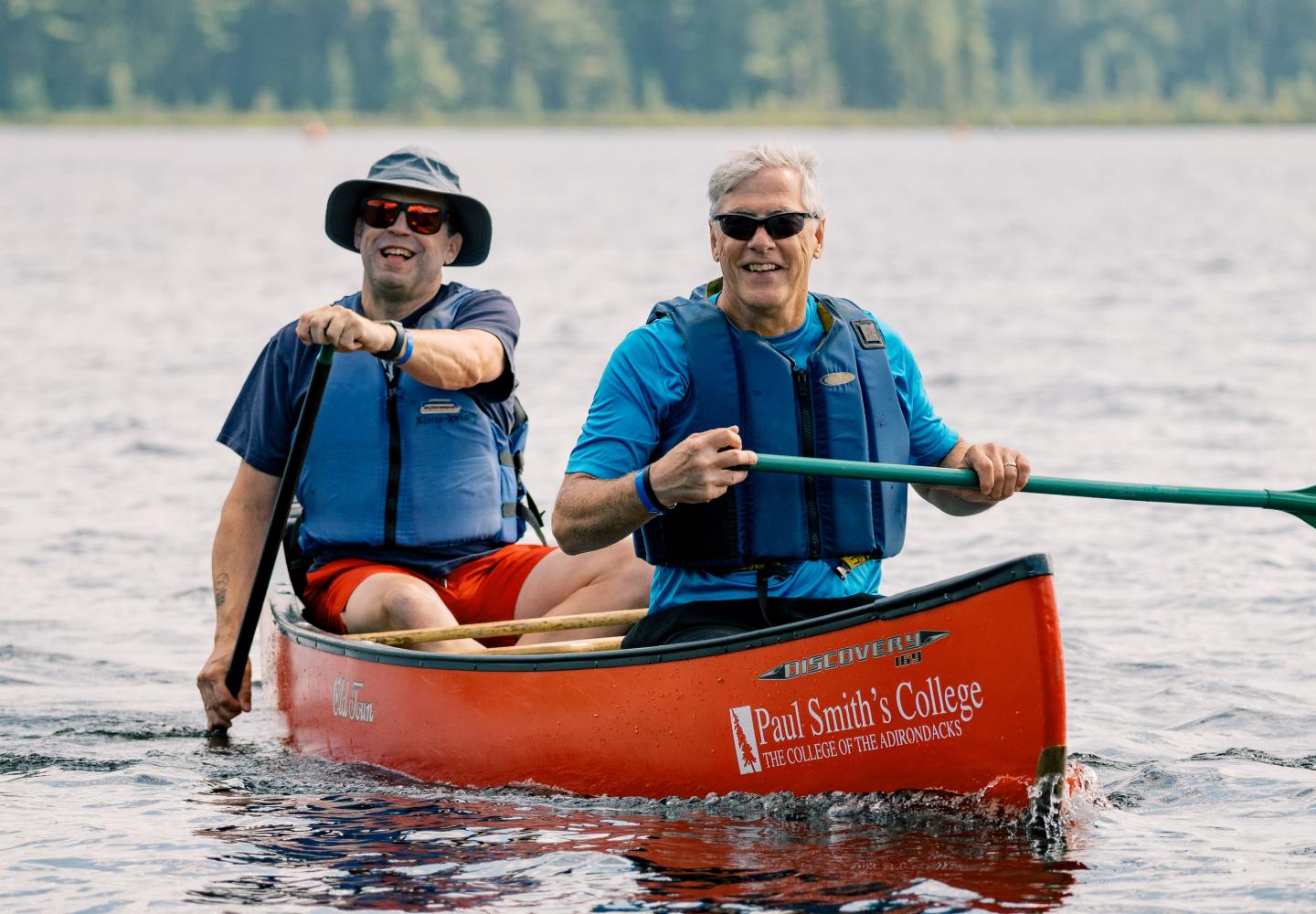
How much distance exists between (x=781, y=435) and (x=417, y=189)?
161 cm

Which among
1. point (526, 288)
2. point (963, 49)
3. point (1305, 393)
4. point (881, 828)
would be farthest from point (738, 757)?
point (963, 49)

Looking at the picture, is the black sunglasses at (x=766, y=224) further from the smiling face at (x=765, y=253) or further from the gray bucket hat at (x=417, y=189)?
the gray bucket hat at (x=417, y=189)

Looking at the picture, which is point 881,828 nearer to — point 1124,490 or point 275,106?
point 1124,490

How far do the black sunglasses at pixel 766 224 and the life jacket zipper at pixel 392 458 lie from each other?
1.49 meters

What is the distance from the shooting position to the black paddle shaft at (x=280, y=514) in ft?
18.1

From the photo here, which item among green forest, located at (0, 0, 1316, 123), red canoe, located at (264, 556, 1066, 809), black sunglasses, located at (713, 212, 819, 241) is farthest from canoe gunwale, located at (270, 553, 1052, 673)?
green forest, located at (0, 0, 1316, 123)

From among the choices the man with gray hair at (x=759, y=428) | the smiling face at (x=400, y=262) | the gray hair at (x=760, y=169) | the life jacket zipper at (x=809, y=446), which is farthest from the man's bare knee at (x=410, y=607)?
the gray hair at (x=760, y=169)

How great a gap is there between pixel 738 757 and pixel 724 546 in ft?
1.84

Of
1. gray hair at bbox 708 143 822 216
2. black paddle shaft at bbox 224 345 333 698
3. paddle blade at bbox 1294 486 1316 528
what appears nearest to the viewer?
gray hair at bbox 708 143 822 216

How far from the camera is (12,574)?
29.8 feet

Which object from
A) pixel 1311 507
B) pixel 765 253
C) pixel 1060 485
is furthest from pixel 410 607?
pixel 1311 507

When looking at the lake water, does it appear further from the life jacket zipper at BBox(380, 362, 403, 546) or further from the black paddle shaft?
the life jacket zipper at BBox(380, 362, 403, 546)

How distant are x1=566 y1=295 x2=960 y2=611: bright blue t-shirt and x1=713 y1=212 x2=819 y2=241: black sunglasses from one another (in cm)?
30

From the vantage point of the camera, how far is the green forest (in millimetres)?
87438
